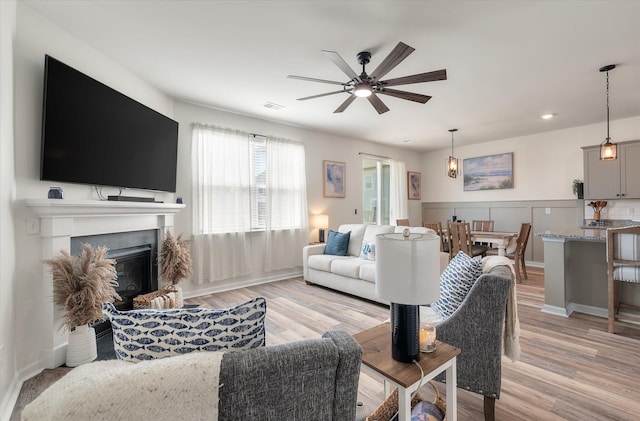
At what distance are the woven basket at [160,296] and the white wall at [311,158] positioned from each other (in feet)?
2.85

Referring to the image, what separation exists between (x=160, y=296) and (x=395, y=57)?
3182mm

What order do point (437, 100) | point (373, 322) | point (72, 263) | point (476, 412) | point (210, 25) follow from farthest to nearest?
point (437, 100)
point (373, 322)
point (210, 25)
point (72, 263)
point (476, 412)

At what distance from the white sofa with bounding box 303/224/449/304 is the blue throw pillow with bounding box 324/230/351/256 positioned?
0.07 m

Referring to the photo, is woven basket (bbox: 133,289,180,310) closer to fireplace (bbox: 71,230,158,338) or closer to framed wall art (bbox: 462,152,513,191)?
fireplace (bbox: 71,230,158,338)

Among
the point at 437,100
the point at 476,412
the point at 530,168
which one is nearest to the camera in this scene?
the point at 476,412

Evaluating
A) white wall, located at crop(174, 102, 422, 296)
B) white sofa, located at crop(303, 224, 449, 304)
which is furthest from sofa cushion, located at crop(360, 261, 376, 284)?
white wall, located at crop(174, 102, 422, 296)

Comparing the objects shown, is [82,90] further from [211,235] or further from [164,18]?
[211,235]

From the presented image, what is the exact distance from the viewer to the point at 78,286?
2.11 m

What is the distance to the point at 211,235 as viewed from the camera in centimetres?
406

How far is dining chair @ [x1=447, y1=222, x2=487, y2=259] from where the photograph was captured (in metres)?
4.46

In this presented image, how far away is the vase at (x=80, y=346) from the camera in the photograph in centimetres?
217

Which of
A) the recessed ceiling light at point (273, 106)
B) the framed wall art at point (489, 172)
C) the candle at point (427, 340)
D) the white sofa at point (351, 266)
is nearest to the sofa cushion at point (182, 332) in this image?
the candle at point (427, 340)

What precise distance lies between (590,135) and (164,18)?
6830 millimetres

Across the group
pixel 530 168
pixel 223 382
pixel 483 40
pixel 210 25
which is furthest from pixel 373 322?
pixel 530 168
